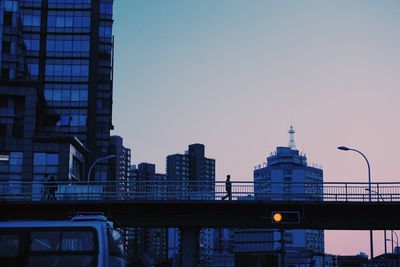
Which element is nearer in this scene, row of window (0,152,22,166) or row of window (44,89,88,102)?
row of window (0,152,22,166)

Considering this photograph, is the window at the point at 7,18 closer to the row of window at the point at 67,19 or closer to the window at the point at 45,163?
Result: the row of window at the point at 67,19

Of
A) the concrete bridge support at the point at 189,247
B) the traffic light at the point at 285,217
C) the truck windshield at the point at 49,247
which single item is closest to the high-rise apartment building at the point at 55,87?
the concrete bridge support at the point at 189,247

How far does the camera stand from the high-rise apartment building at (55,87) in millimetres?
87438

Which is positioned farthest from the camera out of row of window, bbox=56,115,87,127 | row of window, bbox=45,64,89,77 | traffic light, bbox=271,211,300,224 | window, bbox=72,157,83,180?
row of window, bbox=45,64,89,77

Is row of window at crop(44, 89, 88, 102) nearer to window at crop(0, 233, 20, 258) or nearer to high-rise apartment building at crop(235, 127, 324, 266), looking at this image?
high-rise apartment building at crop(235, 127, 324, 266)


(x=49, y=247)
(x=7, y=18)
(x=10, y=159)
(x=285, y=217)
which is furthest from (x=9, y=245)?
(x=7, y=18)

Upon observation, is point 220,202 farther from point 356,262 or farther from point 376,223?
point 356,262

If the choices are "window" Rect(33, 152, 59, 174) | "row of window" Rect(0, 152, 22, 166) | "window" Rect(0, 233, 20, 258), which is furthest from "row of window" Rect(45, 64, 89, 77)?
"window" Rect(0, 233, 20, 258)

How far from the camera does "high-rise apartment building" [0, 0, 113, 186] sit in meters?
87.4

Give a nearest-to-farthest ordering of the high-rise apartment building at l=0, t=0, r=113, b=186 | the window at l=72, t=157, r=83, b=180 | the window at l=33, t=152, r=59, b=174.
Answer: the window at l=33, t=152, r=59, b=174 → the high-rise apartment building at l=0, t=0, r=113, b=186 → the window at l=72, t=157, r=83, b=180

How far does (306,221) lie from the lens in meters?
42.7

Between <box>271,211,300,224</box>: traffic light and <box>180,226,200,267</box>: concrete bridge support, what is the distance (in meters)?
5.14

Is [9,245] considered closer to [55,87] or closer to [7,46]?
[7,46]

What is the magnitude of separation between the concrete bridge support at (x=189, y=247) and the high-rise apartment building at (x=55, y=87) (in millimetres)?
46389
